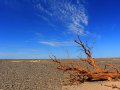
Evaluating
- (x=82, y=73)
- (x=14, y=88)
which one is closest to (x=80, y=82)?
(x=82, y=73)

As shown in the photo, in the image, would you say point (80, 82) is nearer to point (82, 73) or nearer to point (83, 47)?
point (82, 73)

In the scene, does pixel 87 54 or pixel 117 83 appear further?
pixel 87 54

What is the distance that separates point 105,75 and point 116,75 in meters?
0.52

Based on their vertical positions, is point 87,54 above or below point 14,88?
above

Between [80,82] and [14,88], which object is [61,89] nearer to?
[80,82]

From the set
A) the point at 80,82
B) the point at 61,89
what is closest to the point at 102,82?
the point at 80,82

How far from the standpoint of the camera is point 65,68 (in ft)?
43.0

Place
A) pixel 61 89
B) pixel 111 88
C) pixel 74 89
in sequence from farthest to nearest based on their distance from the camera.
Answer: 1. pixel 61 89
2. pixel 74 89
3. pixel 111 88

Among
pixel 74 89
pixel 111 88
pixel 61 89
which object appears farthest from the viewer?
pixel 61 89

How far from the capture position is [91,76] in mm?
12266

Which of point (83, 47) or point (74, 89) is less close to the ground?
point (83, 47)

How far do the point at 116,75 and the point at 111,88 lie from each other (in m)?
1.06

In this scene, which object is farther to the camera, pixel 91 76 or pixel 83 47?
pixel 83 47

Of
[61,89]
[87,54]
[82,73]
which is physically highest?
[87,54]
